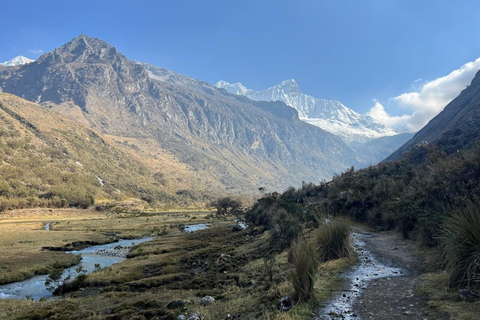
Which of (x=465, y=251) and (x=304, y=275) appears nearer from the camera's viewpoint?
(x=465, y=251)

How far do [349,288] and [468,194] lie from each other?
12.6 meters

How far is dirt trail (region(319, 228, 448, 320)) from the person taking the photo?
10.0 metres

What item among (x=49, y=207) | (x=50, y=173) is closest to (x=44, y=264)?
(x=49, y=207)

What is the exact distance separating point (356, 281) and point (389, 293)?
2053mm

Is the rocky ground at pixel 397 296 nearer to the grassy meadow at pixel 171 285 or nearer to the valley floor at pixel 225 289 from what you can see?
the valley floor at pixel 225 289

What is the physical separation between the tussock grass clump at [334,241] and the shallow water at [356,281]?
3.58ft

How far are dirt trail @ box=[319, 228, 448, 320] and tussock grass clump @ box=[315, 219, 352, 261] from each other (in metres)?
1.17

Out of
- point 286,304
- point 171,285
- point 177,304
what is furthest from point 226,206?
point 286,304

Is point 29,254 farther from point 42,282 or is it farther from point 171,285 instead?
point 171,285

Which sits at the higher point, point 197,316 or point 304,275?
point 304,275

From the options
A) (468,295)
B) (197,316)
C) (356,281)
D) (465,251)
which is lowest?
(197,316)

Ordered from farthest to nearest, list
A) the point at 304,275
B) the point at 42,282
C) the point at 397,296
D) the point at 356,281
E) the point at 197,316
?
the point at 42,282, the point at 197,316, the point at 356,281, the point at 304,275, the point at 397,296

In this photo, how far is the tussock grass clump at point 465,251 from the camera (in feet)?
34.8

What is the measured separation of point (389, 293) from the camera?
11.8 m
